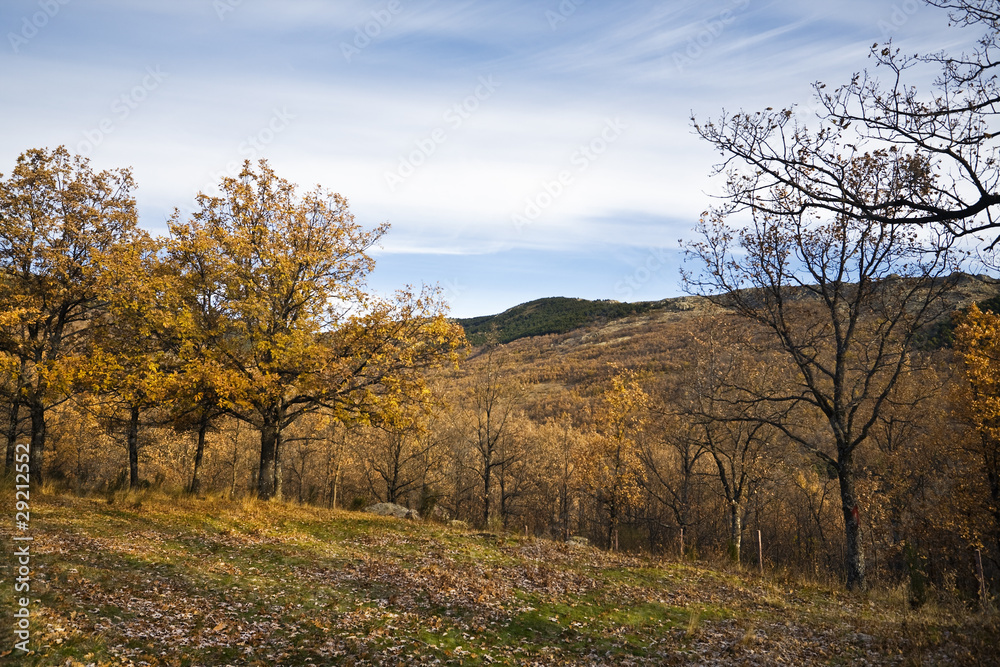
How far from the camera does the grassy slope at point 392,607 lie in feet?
27.7

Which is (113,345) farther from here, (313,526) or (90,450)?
(90,450)

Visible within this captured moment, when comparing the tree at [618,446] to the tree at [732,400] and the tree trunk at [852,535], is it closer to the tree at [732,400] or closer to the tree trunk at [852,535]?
the tree at [732,400]

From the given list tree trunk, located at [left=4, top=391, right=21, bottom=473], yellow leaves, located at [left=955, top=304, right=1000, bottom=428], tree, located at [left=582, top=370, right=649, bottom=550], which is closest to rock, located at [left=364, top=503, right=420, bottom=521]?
tree, located at [left=582, top=370, right=649, bottom=550]

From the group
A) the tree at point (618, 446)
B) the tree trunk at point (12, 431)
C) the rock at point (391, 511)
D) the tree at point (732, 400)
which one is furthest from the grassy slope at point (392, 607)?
the tree at point (618, 446)

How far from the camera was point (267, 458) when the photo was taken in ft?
71.1

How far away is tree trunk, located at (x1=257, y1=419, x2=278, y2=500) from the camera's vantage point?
21.4 m

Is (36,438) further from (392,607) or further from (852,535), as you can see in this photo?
(852,535)

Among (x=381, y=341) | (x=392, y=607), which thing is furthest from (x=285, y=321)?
(x=392, y=607)

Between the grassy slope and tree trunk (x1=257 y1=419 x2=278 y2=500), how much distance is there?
128 inches

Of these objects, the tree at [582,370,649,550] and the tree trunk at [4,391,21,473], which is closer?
the tree trunk at [4,391,21,473]

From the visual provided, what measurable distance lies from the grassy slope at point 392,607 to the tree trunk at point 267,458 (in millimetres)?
3259

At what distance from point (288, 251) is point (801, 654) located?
66.6 feet

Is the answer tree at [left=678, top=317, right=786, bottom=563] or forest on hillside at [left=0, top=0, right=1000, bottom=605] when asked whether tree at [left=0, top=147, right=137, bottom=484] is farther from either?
tree at [left=678, top=317, right=786, bottom=563]

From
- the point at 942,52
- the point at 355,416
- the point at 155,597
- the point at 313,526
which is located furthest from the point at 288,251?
the point at 942,52
